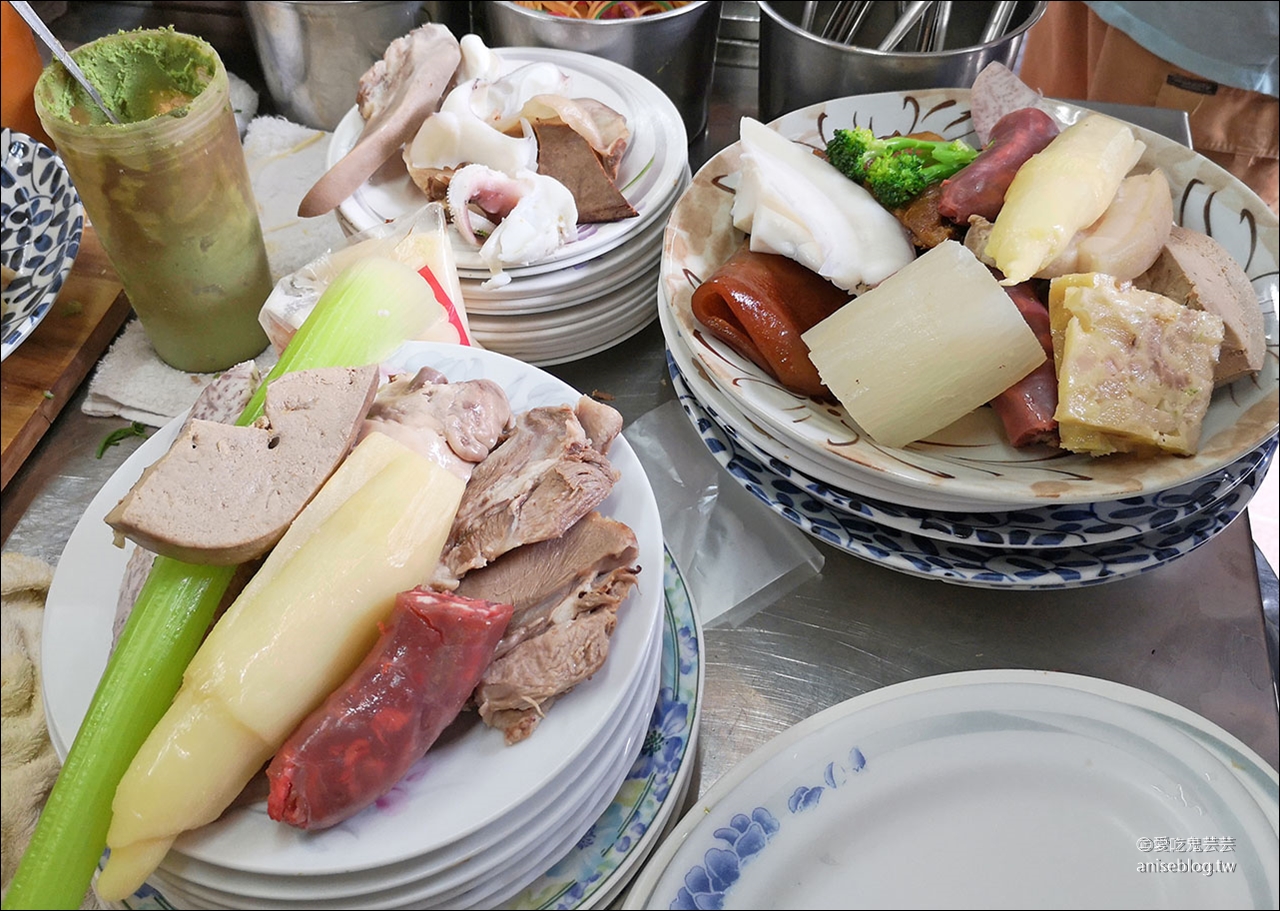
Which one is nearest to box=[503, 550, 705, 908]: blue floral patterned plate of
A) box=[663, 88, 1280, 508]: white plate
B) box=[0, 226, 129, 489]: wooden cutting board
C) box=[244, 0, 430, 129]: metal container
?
box=[663, 88, 1280, 508]: white plate

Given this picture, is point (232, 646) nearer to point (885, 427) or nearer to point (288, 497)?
point (288, 497)

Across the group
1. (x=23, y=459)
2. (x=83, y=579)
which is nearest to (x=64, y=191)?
(x=23, y=459)

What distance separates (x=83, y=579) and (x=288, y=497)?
0.77ft

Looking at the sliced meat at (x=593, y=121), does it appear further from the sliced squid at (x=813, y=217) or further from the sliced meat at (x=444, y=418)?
the sliced meat at (x=444, y=418)

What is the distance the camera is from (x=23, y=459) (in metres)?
1.20

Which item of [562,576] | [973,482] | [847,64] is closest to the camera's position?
[562,576]

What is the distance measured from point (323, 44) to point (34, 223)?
1.77 feet

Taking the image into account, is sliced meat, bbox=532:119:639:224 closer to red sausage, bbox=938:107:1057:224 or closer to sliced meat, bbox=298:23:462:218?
sliced meat, bbox=298:23:462:218

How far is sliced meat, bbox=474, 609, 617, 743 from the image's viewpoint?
0.74 meters

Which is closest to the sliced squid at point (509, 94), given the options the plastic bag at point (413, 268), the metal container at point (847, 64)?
the plastic bag at point (413, 268)

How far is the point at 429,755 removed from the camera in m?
0.74

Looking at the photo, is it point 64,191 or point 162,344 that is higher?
point 64,191

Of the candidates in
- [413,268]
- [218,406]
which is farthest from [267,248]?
[218,406]

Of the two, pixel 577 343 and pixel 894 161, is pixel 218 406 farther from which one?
pixel 894 161
